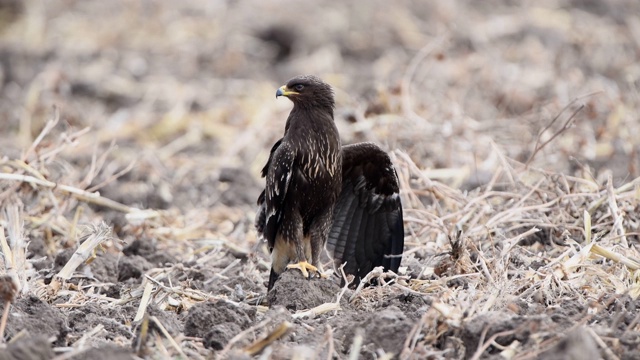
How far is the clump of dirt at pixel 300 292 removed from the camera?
215 inches

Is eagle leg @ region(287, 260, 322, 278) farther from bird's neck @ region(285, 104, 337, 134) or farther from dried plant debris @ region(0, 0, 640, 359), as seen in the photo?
bird's neck @ region(285, 104, 337, 134)

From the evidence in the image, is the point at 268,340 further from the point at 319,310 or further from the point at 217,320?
the point at 319,310

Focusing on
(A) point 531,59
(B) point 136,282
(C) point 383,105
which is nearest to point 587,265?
(B) point 136,282

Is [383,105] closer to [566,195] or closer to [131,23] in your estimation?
[566,195]

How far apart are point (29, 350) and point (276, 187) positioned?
94.1 inches

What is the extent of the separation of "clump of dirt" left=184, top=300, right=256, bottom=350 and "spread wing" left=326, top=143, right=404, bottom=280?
164cm

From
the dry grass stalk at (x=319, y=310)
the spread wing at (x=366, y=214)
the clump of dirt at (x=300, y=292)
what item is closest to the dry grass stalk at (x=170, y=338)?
the dry grass stalk at (x=319, y=310)

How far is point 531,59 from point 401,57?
198 centimetres

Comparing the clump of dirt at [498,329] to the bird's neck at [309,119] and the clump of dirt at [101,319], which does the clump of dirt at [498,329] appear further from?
the bird's neck at [309,119]

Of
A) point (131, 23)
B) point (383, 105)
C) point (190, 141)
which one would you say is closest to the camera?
point (383, 105)

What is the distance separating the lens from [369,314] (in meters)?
4.86

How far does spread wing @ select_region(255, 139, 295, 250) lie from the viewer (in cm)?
612

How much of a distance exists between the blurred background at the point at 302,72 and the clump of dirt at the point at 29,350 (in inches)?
108

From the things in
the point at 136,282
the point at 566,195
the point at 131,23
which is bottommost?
the point at 136,282
